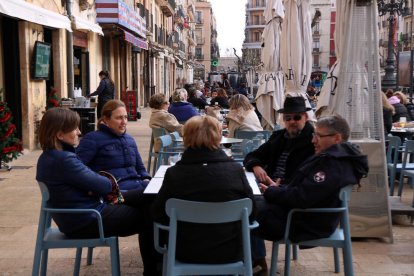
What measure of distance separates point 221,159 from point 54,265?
7.19 ft

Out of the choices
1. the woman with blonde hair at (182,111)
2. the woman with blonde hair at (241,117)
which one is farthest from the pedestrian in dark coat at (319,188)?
the woman with blonde hair at (182,111)

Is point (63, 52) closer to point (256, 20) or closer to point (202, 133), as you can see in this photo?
point (202, 133)

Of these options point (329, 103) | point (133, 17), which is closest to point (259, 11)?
point (133, 17)

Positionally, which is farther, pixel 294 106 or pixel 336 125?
pixel 294 106

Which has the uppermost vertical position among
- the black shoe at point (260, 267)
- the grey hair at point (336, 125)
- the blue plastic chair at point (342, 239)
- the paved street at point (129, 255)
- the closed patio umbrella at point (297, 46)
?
the closed patio umbrella at point (297, 46)

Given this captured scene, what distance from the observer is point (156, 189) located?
3.75 metres

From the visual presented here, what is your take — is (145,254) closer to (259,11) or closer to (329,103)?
(329,103)

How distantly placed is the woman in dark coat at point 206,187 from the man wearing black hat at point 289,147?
130 centimetres

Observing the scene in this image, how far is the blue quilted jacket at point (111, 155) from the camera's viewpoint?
4289mm

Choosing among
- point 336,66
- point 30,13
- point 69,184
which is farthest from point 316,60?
point 69,184

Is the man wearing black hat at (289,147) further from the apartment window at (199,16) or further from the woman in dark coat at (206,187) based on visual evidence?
the apartment window at (199,16)

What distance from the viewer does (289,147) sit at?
4.58m

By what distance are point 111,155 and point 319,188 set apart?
5.55ft

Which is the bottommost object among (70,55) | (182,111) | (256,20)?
(182,111)
